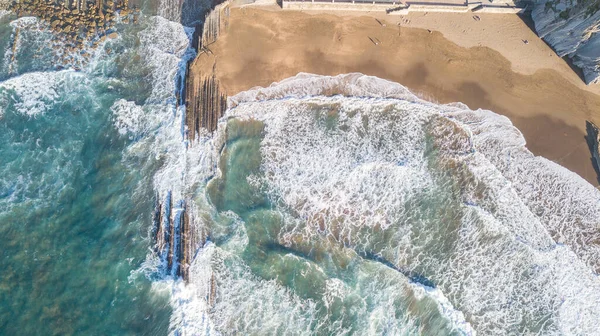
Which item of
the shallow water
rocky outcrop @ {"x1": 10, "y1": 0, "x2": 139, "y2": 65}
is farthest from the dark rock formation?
rocky outcrop @ {"x1": 10, "y1": 0, "x2": 139, "y2": 65}

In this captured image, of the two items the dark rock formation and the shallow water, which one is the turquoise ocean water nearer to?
the shallow water

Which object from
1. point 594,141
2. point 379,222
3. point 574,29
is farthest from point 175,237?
point 574,29

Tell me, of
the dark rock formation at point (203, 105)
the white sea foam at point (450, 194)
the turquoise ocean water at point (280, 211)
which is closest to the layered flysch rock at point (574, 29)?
the white sea foam at point (450, 194)

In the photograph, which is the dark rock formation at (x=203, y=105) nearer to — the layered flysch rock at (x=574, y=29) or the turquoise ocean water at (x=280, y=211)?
the turquoise ocean water at (x=280, y=211)

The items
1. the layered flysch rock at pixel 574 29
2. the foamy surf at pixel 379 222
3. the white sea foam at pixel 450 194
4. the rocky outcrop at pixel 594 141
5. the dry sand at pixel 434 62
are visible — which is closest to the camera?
the foamy surf at pixel 379 222

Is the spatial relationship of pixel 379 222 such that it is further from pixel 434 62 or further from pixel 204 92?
pixel 204 92

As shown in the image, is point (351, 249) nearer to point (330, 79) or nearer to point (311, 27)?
point (330, 79)
